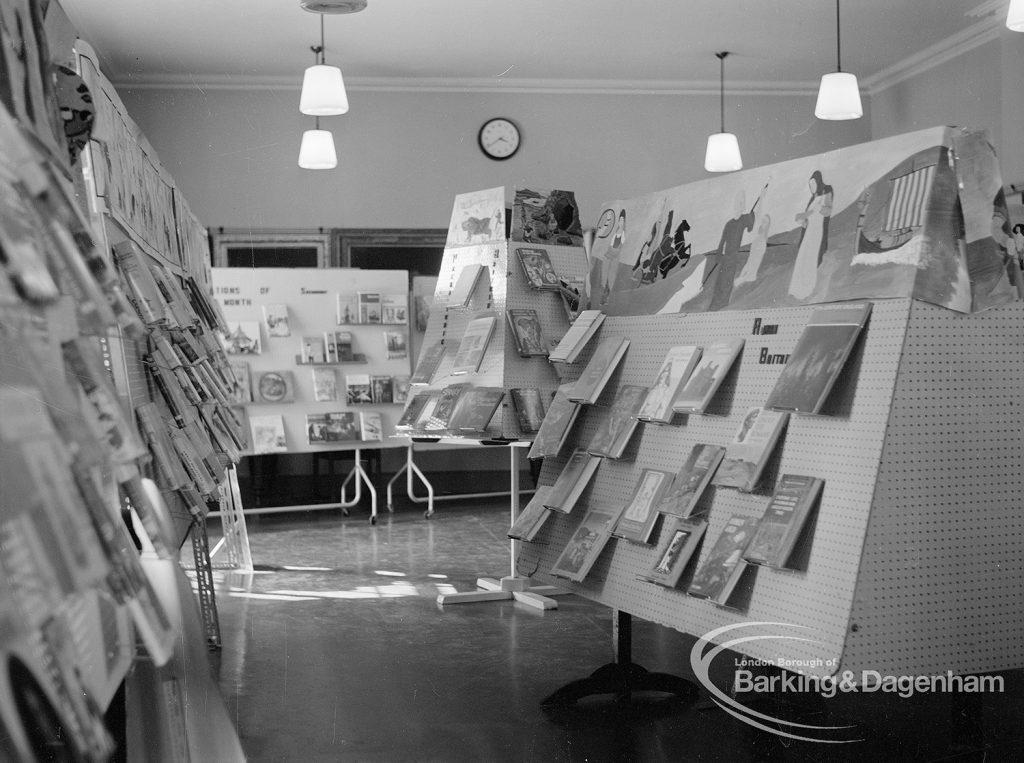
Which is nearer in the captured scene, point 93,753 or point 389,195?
point 93,753

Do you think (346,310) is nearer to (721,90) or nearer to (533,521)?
(533,521)

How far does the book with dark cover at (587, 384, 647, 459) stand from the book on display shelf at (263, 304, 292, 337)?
4.32m

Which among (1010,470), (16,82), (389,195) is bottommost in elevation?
(1010,470)

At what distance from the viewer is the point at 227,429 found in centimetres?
403

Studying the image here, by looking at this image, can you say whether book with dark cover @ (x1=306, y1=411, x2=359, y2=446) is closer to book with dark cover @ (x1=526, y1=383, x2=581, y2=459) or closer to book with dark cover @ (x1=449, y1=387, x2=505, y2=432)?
book with dark cover @ (x1=449, y1=387, x2=505, y2=432)

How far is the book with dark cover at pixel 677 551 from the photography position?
110 inches

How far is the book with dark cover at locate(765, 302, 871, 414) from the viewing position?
242 cm

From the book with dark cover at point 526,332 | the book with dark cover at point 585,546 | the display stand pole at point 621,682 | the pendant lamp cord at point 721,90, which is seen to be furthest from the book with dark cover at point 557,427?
the pendant lamp cord at point 721,90

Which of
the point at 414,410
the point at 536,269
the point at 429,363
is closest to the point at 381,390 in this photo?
the point at 429,363

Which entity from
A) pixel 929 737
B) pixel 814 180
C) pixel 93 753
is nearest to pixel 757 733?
pixel 929 737

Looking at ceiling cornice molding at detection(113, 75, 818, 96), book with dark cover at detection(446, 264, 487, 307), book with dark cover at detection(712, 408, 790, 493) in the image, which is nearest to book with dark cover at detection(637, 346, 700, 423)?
book with dark cover at detection(712, 408, 790, 493)

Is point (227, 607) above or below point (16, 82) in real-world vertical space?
below

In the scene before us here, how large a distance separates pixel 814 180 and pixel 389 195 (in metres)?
7.13

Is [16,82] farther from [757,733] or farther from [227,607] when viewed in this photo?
[227,607]
